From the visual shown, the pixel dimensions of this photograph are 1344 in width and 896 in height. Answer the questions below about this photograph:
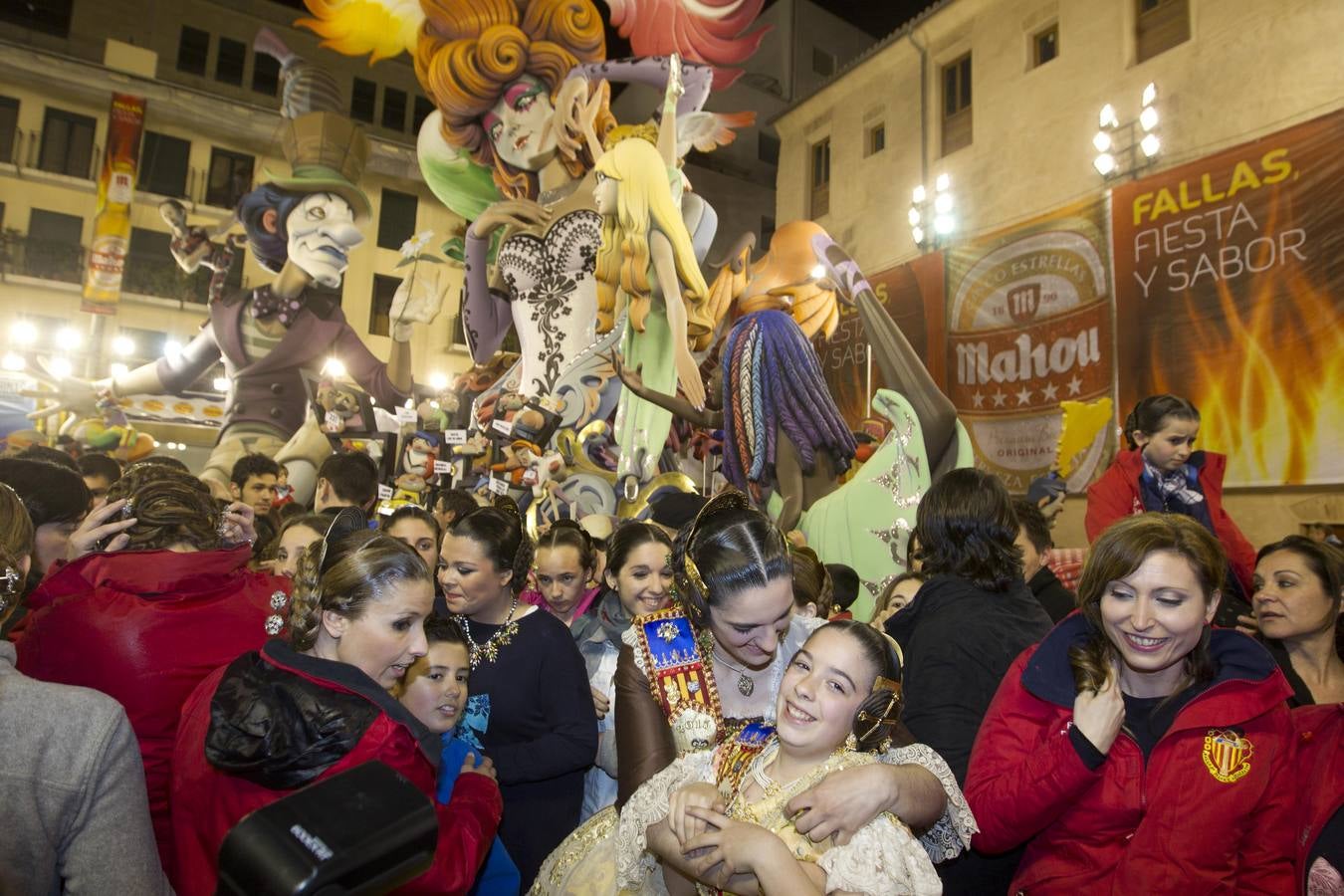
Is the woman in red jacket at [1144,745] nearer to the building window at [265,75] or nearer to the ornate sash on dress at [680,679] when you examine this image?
the ornate sash on dress at [680,679]

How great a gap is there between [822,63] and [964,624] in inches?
742

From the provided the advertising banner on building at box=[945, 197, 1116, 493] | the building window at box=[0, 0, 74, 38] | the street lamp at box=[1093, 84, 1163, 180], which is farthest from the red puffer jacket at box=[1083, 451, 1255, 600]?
the building window at box=[0, 0, 74, 38]

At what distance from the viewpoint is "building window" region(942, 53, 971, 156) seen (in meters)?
13.7

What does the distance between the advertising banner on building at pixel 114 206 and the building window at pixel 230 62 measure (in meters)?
2.19

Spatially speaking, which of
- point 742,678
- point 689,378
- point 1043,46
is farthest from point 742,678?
point 1043,46

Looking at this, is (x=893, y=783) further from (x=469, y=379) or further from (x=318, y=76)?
(x=318, y=76)

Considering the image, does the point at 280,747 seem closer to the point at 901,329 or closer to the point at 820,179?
the point at 901,329

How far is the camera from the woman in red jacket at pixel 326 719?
1414 mm

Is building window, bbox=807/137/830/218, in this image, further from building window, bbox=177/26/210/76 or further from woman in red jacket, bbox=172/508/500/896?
woman in red jacket, bbox=172/508/500/896

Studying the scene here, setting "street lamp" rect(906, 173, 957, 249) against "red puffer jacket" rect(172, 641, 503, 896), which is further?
"street lamp" rect(906, 173, 957, 249)

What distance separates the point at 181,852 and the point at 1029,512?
279 centimetres

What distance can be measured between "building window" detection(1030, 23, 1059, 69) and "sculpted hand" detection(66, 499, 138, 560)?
1368 cm

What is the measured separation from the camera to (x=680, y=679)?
1669 millimetres

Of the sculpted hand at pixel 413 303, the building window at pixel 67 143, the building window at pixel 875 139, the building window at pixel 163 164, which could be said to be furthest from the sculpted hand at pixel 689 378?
the building window at pixel 67 143
